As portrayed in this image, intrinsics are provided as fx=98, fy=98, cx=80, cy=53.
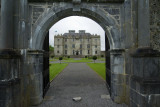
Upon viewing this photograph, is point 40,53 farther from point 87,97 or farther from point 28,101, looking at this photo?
point 87,97

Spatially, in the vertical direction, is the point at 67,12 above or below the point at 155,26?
above

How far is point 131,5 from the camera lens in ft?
11.9

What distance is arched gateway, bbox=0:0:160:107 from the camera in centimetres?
291

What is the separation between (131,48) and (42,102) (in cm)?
412

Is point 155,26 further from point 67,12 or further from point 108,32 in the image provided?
point 67,12

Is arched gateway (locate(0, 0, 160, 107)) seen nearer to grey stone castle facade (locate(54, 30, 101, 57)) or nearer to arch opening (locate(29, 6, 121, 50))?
arch opening (locate(29, 6, 121, 50))

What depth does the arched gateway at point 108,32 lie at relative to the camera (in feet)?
9.55

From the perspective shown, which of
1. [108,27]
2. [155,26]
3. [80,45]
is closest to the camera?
[155,26]

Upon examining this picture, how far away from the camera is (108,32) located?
13.8ft

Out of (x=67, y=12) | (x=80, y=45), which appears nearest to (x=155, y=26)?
(x=67, y=12)

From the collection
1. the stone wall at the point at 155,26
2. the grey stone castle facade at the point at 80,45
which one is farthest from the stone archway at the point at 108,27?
the grey stone castle facade at the point at 80,45

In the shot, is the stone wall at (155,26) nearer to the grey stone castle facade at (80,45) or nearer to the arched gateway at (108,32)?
the arched gateway at (108,32)

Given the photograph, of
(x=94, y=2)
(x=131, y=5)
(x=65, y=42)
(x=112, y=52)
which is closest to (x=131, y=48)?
(x=112, y=52)

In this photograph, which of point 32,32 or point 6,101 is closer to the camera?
point 6,101
